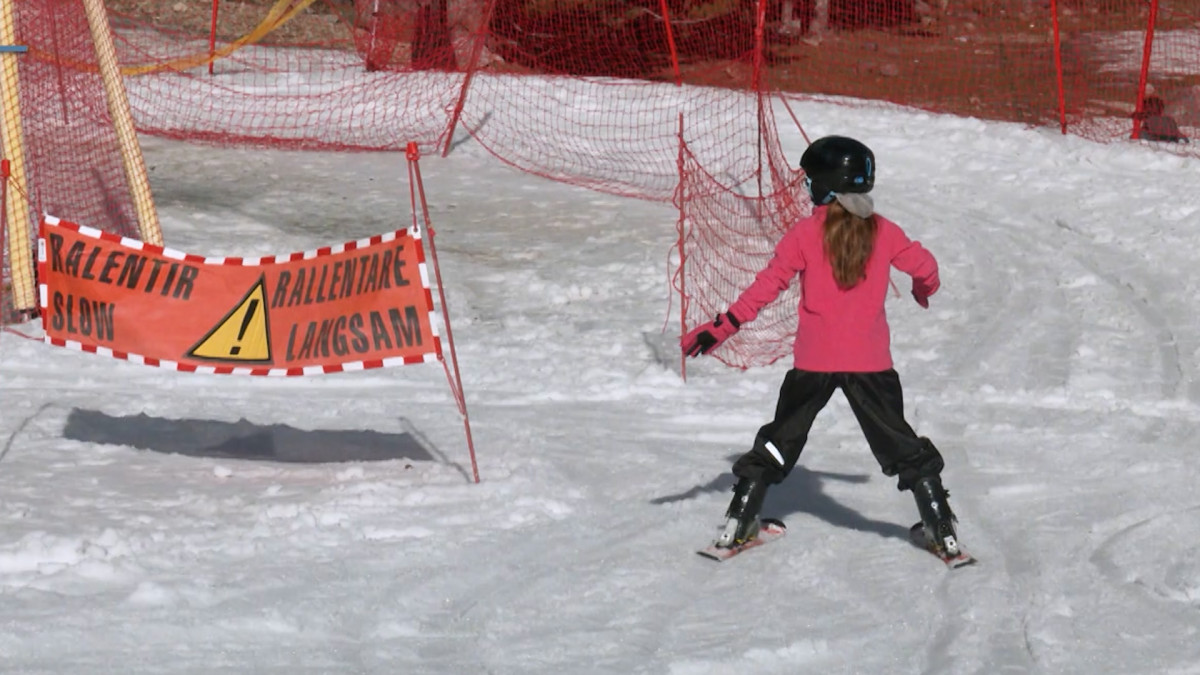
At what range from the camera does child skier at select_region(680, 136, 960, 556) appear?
18.7 feet

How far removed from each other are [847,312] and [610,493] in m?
1.67

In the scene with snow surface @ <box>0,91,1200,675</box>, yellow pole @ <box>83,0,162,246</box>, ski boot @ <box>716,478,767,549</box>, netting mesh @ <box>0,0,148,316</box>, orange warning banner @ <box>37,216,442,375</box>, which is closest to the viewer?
snow surface @ <box>0,91,1200,675</box>

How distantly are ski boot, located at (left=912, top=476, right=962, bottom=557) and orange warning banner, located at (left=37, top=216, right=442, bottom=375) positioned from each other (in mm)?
2399

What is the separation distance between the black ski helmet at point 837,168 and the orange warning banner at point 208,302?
1.99m

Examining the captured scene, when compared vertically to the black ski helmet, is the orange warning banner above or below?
below

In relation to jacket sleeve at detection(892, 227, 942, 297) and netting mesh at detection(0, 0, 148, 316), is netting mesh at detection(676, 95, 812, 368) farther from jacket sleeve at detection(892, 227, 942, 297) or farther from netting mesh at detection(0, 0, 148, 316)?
netting mesh at detection(0, 0, 148, 316)

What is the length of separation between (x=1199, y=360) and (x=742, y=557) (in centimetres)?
426

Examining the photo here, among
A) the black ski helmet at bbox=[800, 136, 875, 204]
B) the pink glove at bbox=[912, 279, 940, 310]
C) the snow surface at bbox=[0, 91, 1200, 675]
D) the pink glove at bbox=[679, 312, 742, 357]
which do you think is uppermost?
Result: the black ski helmet at bbox=[800, 136, 875, 204]

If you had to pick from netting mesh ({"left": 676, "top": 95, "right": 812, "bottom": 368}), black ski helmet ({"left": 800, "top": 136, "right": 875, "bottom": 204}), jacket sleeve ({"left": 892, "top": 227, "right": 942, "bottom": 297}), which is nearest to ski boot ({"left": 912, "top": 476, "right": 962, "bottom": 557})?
jacket sleeve ({"left": 892, "top": 227, "right": 942, "bottom": 297})

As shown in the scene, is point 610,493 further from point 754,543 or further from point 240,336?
point 240,336

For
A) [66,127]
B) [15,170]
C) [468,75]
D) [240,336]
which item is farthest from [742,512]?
[468,75]

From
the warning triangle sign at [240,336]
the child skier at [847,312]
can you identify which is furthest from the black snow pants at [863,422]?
the warning triangle sign at [240,336]

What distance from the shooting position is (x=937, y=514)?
586 cm

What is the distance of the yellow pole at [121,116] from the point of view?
33.7 ft
